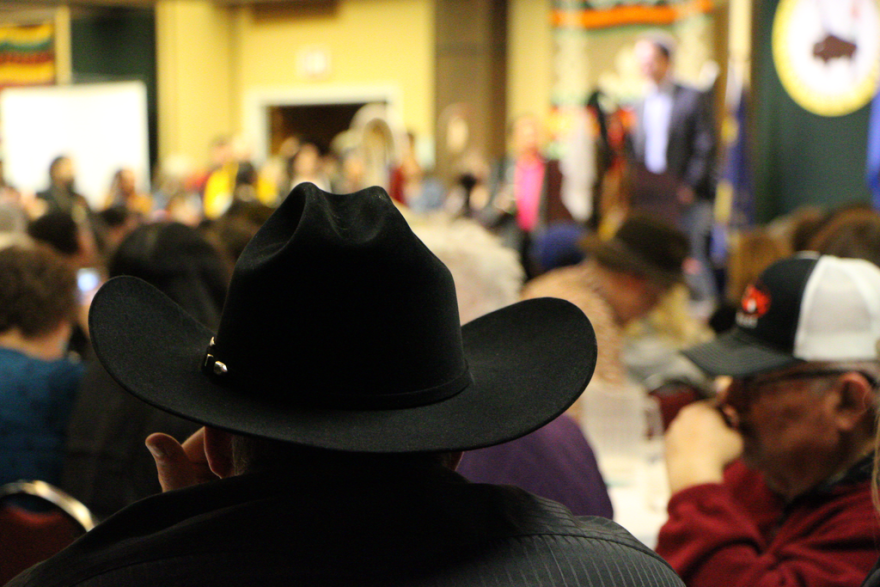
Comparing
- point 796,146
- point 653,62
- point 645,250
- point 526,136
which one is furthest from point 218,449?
point 526,136

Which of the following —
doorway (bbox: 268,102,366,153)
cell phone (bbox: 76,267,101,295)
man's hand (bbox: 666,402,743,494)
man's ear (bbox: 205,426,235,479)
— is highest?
doorway (bbox: 268,102,366,153)

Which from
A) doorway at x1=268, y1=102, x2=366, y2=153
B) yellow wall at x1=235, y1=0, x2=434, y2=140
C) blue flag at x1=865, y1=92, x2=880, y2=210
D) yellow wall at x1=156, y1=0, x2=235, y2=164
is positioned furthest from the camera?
doorway at x1=268, y1=102, x2=366, y2=153

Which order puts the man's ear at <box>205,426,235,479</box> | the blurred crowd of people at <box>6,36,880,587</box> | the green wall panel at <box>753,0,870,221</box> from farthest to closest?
1. the green wall panel at <box>753,0,870,221</box>
2. the blurred crowd of people at <box>6,36,880,587</box>
3. the man's ear at <box>205,426,235,479</box>

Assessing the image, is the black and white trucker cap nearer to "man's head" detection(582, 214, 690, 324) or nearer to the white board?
"man's head" detection(582, 214, 690, 324)

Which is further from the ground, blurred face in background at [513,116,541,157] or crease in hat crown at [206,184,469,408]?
blurred face in background at [513,116,541,157]

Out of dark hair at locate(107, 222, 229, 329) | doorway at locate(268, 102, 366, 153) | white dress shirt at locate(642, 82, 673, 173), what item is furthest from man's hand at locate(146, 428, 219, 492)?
doorway at locate(268, 102, 366, 153)

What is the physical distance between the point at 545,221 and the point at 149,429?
5006 mm

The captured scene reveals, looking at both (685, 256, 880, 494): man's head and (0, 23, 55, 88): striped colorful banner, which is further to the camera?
(0, 23, 55, 88): striped colorful banner

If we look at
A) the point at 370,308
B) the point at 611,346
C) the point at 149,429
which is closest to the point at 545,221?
the point at 611,346

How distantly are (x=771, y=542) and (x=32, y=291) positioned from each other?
185 centimetres

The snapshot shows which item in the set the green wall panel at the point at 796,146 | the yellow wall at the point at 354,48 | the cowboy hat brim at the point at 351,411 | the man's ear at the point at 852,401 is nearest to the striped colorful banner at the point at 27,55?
the yellow wall at the point at 354,48

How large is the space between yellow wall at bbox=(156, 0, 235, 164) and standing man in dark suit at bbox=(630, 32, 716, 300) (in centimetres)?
914

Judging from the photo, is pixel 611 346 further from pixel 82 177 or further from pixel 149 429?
pixel 82 177

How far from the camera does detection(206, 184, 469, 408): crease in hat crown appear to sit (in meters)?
0.82
